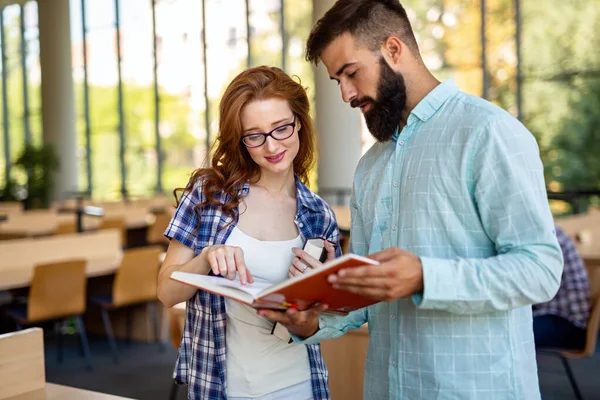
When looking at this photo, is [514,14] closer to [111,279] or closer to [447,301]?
[111,279]

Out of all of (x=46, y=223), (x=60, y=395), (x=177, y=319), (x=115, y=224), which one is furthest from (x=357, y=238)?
(x=46, y=223)

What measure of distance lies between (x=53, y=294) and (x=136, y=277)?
0.66 meters

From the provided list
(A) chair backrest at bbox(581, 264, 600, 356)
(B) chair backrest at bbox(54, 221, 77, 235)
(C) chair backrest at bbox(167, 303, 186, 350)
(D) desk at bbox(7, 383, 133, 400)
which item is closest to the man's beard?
(D) desk at bbox(7, 383, 133, 400)

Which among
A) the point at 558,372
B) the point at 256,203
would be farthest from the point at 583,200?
the point at 256,203

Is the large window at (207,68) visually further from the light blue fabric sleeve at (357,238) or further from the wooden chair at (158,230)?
the light blue fabric sleeve at (357,238)

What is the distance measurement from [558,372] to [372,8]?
3.66 metres

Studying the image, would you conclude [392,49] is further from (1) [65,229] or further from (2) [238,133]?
(1) [65,229]

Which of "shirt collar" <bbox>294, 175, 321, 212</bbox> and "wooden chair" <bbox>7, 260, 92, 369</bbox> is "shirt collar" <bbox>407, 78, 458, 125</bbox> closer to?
"shirt collar" <bbox>294, 175, 321, 212</bbox>

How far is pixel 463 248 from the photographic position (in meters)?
1.56

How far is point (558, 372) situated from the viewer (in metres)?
4.70

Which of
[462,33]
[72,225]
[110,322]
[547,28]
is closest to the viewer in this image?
[110,322]

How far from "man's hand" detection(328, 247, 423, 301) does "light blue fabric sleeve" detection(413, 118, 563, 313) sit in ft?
0.09

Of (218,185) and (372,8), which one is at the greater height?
(372,8)

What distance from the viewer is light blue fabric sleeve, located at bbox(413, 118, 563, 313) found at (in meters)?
1.44
